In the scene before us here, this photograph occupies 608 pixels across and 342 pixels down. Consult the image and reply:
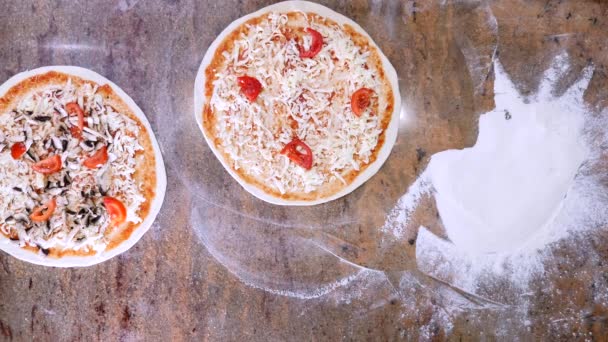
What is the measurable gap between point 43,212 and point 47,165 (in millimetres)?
288

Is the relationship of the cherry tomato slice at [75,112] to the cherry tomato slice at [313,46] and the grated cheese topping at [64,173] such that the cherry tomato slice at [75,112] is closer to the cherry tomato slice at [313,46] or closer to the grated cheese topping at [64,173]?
the grated cheese topping at [64,173]

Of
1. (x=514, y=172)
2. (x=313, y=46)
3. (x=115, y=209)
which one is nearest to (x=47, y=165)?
(x=115, y=209)

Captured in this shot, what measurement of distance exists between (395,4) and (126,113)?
1865mm

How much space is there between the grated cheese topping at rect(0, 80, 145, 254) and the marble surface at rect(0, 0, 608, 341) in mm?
262

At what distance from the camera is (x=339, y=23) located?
311 cm

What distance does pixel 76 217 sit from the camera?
117 inches

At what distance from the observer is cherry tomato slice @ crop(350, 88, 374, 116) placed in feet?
9.81

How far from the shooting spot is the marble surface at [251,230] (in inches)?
125

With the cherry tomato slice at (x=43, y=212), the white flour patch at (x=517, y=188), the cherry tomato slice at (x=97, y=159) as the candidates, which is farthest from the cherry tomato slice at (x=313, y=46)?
the cherry tomato slice at (x=43, y=212)

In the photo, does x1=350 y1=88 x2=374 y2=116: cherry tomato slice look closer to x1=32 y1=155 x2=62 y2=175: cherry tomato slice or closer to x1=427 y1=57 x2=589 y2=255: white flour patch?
x1=427 y1=57 x2=589 y2=255: white flour patch

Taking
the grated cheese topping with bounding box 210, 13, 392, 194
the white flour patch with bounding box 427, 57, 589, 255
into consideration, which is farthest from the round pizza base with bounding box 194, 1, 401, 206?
the white flour patch with bounding box 427, 57, 589, 255

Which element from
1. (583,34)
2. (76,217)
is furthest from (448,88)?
(76,217)

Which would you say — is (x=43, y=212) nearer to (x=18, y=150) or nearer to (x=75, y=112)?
(x=18, y=150)

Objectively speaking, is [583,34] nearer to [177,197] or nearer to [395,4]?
[395,4]
